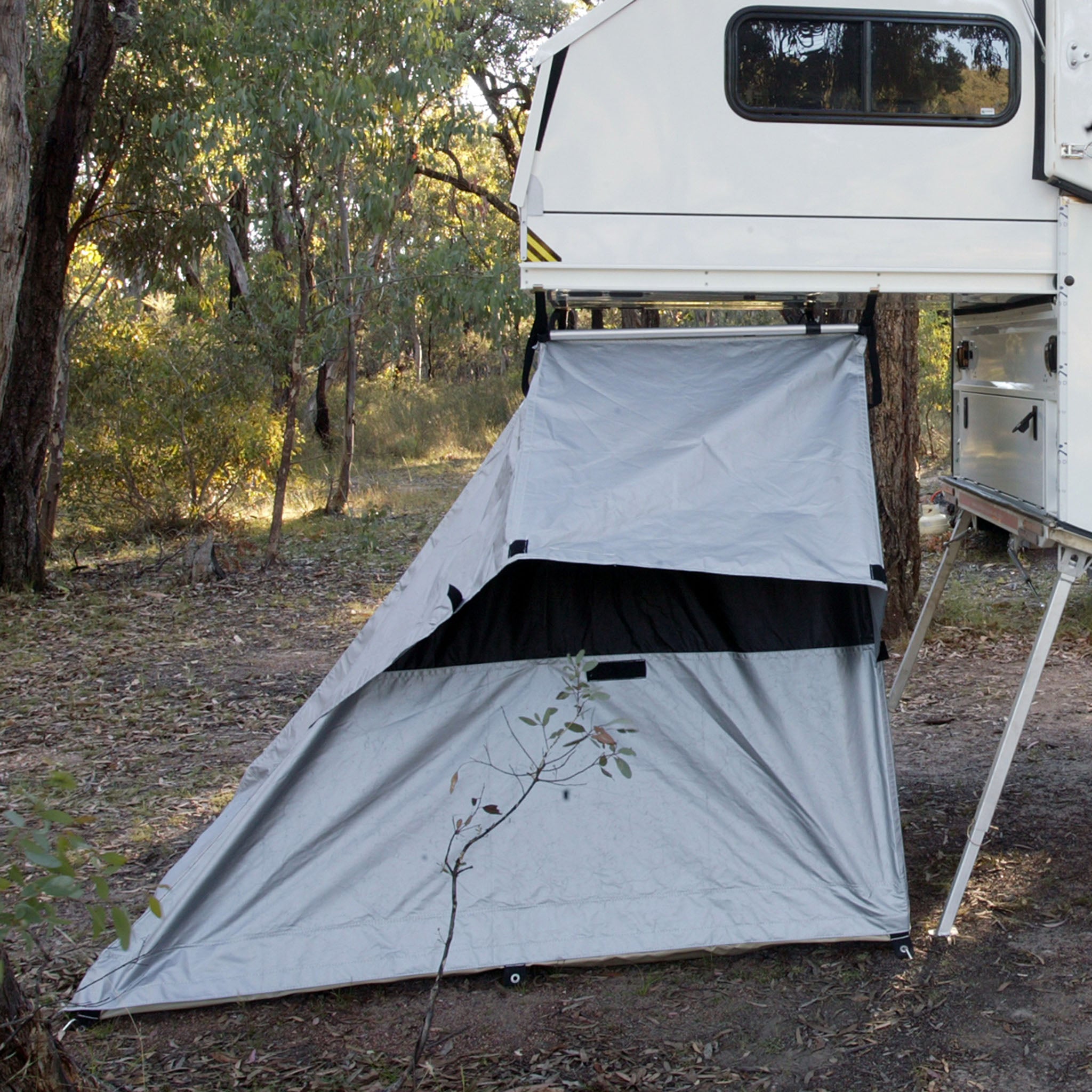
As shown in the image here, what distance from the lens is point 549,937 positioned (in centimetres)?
344

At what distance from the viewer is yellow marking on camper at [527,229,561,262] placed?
3270 mm

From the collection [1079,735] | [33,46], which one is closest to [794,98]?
[1079,735]

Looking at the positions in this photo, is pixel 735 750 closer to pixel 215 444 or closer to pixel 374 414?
pixel 215 444

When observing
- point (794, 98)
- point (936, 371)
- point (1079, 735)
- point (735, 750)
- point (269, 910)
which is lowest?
point (1079, 735)

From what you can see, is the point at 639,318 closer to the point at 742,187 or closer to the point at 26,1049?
the point at 742,187

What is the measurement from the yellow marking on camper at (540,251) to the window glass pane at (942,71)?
98 centimetres

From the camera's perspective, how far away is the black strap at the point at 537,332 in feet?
11.1

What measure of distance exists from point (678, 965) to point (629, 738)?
0.69 metres

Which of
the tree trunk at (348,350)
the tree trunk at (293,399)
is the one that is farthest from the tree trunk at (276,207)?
the tree trunk at (348,350)

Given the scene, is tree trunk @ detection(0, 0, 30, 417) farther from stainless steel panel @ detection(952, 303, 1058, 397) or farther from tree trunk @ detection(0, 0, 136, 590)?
tree trunk @ detection(0, 0, 136, 590)

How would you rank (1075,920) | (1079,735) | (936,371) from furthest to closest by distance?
(936,371), (1079,735), (1075,920)

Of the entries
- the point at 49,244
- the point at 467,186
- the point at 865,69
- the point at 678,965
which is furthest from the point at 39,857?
the point at 467,186

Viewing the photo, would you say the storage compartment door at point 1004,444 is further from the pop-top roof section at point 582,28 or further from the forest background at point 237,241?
the forest background at point 237,241

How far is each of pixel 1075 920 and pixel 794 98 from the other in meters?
2.66
